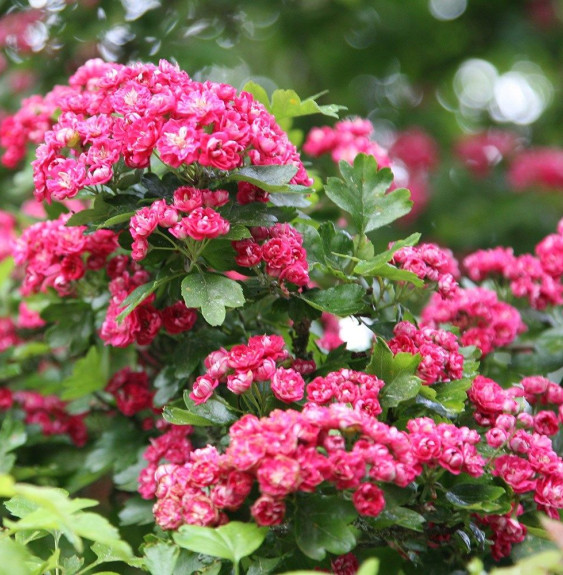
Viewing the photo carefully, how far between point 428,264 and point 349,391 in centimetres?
30

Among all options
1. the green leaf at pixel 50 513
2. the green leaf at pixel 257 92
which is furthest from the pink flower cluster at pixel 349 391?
the green leaf at pixel 257 92

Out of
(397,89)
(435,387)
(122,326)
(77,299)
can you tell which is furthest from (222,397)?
(397,89)

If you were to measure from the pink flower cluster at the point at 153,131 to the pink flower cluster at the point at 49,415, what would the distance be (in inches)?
26.4

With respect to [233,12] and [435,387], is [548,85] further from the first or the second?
[435,387]

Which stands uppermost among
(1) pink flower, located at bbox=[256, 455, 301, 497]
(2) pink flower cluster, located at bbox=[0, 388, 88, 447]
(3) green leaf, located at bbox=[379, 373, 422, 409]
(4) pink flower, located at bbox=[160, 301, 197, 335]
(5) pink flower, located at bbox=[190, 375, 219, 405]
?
(1) pink flower, located at bbox=[256, 455, 301, 497]

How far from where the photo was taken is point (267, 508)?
38.9 inches

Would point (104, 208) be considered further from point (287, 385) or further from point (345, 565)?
point (345, 565)

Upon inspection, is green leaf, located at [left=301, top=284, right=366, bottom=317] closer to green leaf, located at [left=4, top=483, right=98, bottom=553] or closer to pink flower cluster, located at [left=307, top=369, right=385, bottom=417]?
pink flower cluster, located at [left=307, top=369, right=385, bottom=417]

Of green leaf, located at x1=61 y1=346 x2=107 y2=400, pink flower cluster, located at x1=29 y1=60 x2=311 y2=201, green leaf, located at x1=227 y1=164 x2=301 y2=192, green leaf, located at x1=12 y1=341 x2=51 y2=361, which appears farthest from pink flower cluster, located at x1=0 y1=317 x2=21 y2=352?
green leaf, located at x1=227 y1=164 x2=301 y2=192

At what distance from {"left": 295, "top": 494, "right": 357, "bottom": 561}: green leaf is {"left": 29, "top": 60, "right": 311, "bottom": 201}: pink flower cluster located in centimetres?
48

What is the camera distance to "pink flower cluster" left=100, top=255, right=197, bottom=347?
131cm

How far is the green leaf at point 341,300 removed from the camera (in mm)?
1200

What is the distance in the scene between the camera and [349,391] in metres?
1.10

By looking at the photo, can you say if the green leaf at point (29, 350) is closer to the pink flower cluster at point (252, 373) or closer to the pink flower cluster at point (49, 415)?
the pink flower cluster at point (49, 415)
